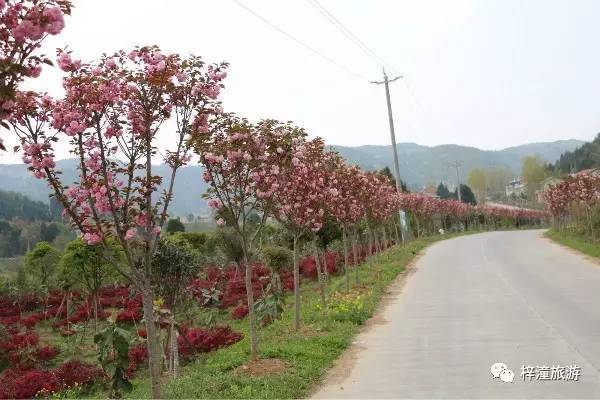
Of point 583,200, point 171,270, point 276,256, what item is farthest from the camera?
point 583,200

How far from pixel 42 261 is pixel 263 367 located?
17879 mm

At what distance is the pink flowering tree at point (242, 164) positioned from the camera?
7.95 m

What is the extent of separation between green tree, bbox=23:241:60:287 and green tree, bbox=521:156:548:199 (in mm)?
92249

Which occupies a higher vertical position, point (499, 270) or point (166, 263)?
point (166, 263)

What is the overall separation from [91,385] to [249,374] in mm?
5156

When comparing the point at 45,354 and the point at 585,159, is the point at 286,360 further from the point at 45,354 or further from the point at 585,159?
the point at 585,159

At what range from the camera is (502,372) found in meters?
7.12

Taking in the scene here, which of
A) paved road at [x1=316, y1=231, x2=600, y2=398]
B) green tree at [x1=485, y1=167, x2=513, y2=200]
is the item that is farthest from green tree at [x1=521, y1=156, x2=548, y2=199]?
paved road at [x1=316, y1=231, x2=600, y2=398]

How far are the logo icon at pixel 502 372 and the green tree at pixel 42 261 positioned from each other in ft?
64.0

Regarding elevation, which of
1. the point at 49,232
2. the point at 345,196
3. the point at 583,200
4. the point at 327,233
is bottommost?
the point at 327,233

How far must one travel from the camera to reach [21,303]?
24172 millimetres

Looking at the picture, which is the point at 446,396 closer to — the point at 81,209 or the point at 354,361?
the point at 354,361

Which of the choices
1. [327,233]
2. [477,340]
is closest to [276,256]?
[327,233]

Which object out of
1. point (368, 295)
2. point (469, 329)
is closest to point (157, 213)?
point (469, 329)
